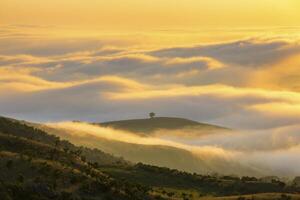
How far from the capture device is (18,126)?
19575 cm

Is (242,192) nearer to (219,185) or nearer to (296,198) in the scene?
(219,185)

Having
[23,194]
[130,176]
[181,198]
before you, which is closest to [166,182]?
[130,176]

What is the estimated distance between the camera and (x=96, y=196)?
374ft

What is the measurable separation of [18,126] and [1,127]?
16.2 meters

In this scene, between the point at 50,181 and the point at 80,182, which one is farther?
the point at 80,182

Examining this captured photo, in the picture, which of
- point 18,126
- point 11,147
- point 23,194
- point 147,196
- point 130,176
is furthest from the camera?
point 18,126

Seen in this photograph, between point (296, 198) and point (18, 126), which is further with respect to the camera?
→ point (18, 126)

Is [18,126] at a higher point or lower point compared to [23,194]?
higher

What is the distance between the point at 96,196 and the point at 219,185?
46594 millimetres

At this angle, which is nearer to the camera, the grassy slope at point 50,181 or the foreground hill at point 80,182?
the grassy slope at point 50,181

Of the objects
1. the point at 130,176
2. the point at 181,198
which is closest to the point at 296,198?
the point at 181,198

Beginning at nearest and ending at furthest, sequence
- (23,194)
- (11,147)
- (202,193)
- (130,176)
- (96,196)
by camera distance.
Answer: (23,194), (96,196), (11,147), (202,193), (130,176)

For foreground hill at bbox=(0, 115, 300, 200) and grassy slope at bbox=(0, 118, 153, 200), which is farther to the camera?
foreground hill at bbox=(0, 115, 300, 200)

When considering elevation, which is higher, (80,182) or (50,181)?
(80,182)
